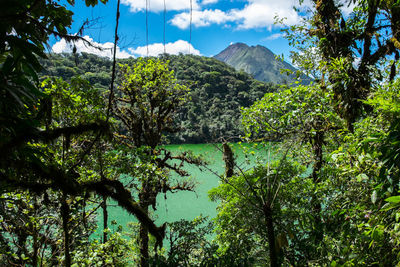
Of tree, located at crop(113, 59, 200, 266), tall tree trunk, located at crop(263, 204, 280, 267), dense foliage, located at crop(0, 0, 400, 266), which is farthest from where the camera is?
tree, located at crop(113, 59, 200, 266)

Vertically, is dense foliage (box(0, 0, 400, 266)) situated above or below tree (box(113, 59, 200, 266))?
below

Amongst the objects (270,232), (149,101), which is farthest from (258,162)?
(149,101)

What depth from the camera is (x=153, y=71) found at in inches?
384

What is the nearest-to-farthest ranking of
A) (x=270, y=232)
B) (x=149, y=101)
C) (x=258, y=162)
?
(x=270, y=232) < (x=258, y=162) < (x=149, y=101)

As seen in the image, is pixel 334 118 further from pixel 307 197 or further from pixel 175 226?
Result: pixel 175 226

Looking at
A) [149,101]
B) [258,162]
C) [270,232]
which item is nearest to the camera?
[270,232]

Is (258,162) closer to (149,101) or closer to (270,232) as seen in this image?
(270,232)

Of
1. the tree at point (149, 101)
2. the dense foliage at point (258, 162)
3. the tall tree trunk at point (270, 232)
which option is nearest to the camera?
the dense foliage at point (258, 162)

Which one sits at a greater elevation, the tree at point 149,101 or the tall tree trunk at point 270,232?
the tree at point 149,101

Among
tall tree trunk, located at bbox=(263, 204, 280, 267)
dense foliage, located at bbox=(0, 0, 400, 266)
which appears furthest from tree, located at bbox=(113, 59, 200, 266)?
tall tree trunk, located at bbox=(263, 204, 280, 267)

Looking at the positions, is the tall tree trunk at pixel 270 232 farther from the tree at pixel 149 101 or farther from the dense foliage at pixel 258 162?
the tree at pixel 149 101

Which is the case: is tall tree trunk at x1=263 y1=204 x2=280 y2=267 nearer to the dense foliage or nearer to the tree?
the dense foliage

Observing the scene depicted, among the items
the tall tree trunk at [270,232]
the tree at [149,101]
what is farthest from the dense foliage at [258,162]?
the tree at [149,101]

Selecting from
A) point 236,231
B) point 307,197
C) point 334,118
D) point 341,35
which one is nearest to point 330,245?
point 307,197
